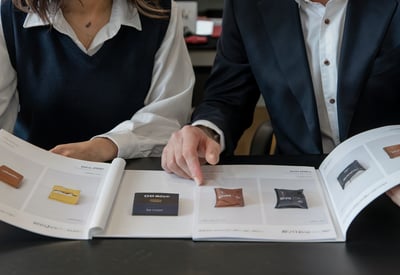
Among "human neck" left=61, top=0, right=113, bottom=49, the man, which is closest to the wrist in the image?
the man

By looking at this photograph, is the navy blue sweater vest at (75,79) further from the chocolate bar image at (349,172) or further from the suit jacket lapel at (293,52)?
the chocolate bar image at (349,172)

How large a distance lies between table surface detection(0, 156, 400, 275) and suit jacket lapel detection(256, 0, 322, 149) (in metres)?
0.38

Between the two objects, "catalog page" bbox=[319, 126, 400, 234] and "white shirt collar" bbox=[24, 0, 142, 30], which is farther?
"white shirt collar" bbox=[24, 0, 142, 30]

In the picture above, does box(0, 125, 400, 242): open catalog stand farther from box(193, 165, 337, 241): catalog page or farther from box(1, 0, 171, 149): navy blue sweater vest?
box(1, 0, 171, 149): navy blue sweater vest

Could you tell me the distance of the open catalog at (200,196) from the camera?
71 cm

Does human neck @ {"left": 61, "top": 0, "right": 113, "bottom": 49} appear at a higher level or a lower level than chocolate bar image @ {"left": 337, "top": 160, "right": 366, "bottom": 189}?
higher

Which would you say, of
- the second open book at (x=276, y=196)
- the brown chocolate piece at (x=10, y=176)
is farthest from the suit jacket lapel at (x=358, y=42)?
the brown chocolate piece at (x=10, y=176)

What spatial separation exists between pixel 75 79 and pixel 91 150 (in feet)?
0.84

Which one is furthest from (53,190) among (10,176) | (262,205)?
(262,205)

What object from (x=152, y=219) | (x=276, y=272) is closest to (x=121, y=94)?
(x=152, y=219)

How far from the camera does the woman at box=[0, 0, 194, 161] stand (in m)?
1.09

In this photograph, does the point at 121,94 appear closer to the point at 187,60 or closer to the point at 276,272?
the point at 187,60

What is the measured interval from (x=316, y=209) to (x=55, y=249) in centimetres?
38

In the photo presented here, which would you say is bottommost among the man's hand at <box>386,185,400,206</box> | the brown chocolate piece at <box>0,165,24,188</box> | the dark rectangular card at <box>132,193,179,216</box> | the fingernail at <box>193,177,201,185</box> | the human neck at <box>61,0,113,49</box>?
the dark rectangular card at <box>132,193,179,216</box>
